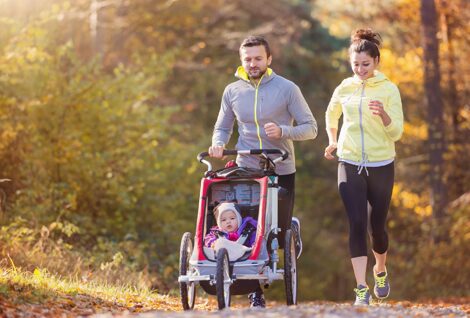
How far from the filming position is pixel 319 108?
27875 mm

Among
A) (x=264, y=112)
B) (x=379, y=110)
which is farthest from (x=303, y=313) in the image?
(x=264, y=112)

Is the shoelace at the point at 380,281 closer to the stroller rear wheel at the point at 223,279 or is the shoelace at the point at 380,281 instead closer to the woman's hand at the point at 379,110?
the woman's hand at the point at 379,110

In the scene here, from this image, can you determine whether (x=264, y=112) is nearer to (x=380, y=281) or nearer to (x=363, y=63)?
(x=363, y=63)

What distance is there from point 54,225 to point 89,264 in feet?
2.17

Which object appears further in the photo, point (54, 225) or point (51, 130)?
point (51, 130)

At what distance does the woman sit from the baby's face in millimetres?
1002

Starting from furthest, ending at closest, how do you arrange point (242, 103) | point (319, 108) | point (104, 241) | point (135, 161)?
point (319, 108) → point (135, 161) → point (104, 241) → point (242, 103)

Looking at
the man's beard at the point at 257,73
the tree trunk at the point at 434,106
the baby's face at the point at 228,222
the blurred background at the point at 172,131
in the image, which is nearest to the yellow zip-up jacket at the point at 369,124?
the man's beard at the point at 257,73

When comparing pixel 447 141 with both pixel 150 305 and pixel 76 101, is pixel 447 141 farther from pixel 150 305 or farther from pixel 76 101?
pixel 150 305

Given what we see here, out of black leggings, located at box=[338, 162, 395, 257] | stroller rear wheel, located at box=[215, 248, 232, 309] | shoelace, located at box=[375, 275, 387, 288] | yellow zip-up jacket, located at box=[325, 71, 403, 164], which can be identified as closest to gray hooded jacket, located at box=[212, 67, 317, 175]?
yellow zip-up jacket, located at box=[325, 71, 403, 164]

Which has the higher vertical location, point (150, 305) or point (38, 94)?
point (38, 94)

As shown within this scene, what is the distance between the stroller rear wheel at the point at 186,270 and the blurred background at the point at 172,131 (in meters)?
2.48

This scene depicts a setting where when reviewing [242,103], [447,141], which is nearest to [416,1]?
[447,141]

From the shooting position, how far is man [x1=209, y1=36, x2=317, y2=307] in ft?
28.8
